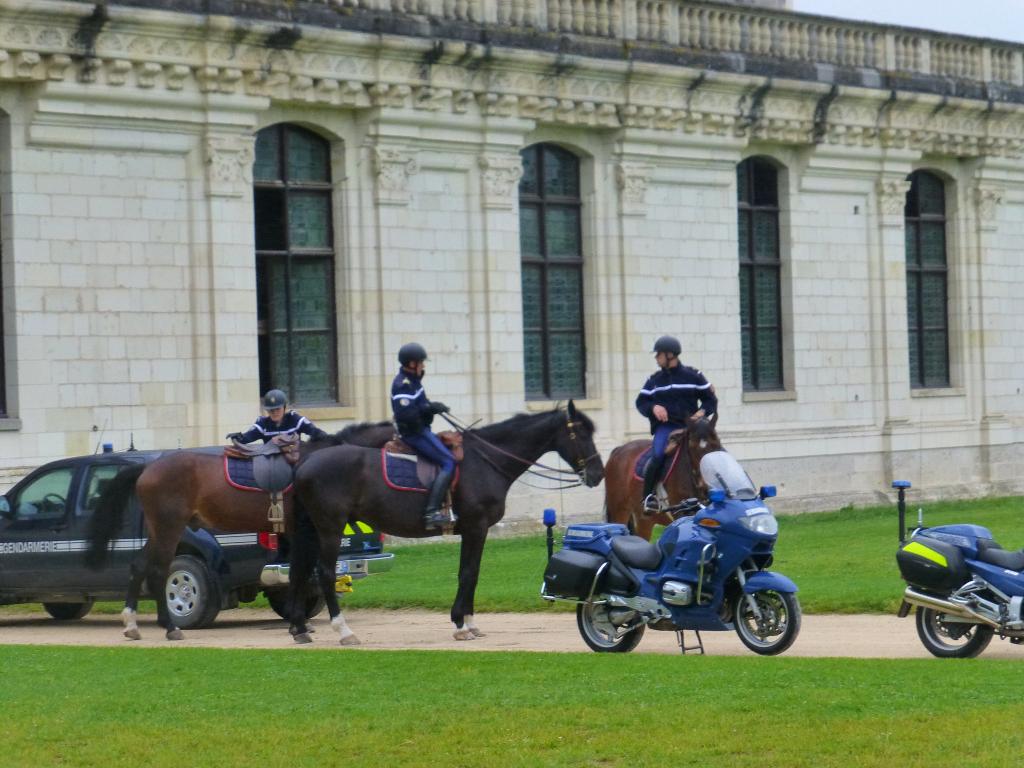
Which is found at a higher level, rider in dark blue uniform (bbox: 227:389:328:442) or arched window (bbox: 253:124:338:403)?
arched window (bbox: 253:124:338:403)

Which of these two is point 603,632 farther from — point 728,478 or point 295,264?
point 295,264

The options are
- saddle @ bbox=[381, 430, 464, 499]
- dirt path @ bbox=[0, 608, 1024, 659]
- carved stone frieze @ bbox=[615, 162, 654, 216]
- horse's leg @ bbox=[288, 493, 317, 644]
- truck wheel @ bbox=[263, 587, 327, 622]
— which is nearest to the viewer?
dirt path @ bbox=[0, 608, 1024, 659]

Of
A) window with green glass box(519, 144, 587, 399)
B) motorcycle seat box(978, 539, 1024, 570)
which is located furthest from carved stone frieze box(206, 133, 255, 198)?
motorcycle seat box(978, 539, 1024, 570)

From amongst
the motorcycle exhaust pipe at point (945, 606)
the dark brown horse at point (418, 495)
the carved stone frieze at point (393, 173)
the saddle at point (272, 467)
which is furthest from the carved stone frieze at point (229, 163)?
the motorcycle exhaust pipe at point (945, 606)

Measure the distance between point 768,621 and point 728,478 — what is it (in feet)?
3.89

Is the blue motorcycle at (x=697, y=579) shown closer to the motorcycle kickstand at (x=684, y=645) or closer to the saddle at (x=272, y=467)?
the motorcycle kickstand at (x=684, y=645)

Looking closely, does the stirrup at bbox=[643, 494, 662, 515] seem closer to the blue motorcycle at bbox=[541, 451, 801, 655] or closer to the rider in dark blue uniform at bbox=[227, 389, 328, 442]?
the rider in dark blue uniform at bbox=[227, 389, 328, 442]

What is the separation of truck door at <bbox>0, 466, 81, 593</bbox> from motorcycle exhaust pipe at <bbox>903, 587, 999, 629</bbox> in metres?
9.38

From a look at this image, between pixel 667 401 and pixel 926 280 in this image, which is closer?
pixel 667 401

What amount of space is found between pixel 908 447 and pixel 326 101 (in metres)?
14.2

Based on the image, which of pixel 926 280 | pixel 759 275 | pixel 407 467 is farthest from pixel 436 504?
pixel 926 280

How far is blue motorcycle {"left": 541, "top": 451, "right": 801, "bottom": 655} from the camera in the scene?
1662 cm

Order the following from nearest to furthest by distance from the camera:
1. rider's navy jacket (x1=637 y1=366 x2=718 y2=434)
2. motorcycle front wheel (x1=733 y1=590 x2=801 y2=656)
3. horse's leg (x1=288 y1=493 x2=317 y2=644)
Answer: motorcycle front wheel (x1=733 y1=590 x2=801 y2=656) → horse's leg (x1=288 y1=493 x2=317 y2=644) → rider's navy jacket (x1=637 y1=366 x2=718 y2=434)

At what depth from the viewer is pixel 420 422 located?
19438mm
